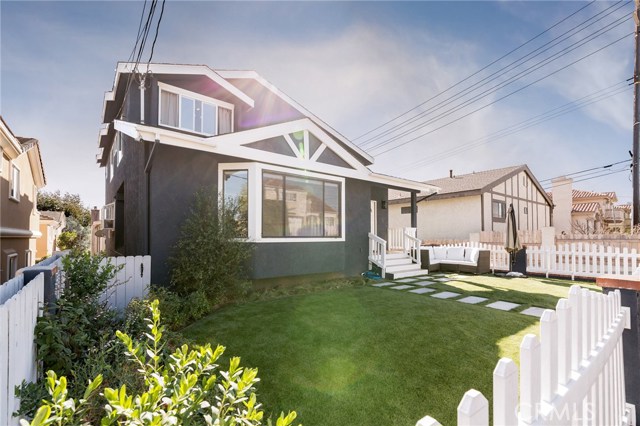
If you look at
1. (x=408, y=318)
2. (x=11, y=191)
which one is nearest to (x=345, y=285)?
(x=408, y=318)

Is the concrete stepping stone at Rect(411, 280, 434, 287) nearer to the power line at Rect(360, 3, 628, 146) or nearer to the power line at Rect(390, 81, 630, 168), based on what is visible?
the power line at Rect(360, 3, 628, 146)

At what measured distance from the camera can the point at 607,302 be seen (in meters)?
2.21

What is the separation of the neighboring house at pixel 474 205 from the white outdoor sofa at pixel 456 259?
16.9 ft

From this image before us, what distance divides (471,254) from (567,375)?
10.9 metres

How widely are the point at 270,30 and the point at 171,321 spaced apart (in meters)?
7.86

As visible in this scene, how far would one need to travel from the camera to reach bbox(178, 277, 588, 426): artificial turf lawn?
2.93 m

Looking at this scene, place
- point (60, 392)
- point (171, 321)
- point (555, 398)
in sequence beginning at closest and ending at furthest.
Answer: point (60, 392) < point (555, 398) < point (171, 321)

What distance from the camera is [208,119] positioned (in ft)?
31.6

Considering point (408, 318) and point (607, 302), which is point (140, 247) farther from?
point (607, 302)

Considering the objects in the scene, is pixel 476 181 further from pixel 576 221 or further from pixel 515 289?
pixel 515 289

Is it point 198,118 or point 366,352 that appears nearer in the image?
point 366,352

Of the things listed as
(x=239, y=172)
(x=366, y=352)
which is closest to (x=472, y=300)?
(x=366, y=352)

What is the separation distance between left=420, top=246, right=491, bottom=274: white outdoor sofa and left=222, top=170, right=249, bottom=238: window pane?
7349mm

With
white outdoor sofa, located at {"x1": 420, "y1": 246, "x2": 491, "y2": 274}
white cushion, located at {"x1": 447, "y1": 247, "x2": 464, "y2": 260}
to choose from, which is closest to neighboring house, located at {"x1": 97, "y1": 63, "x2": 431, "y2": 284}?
white outdoor sofa, located at {"x1": 420, "y1": 246, "x2": 491, "y2": 274}
